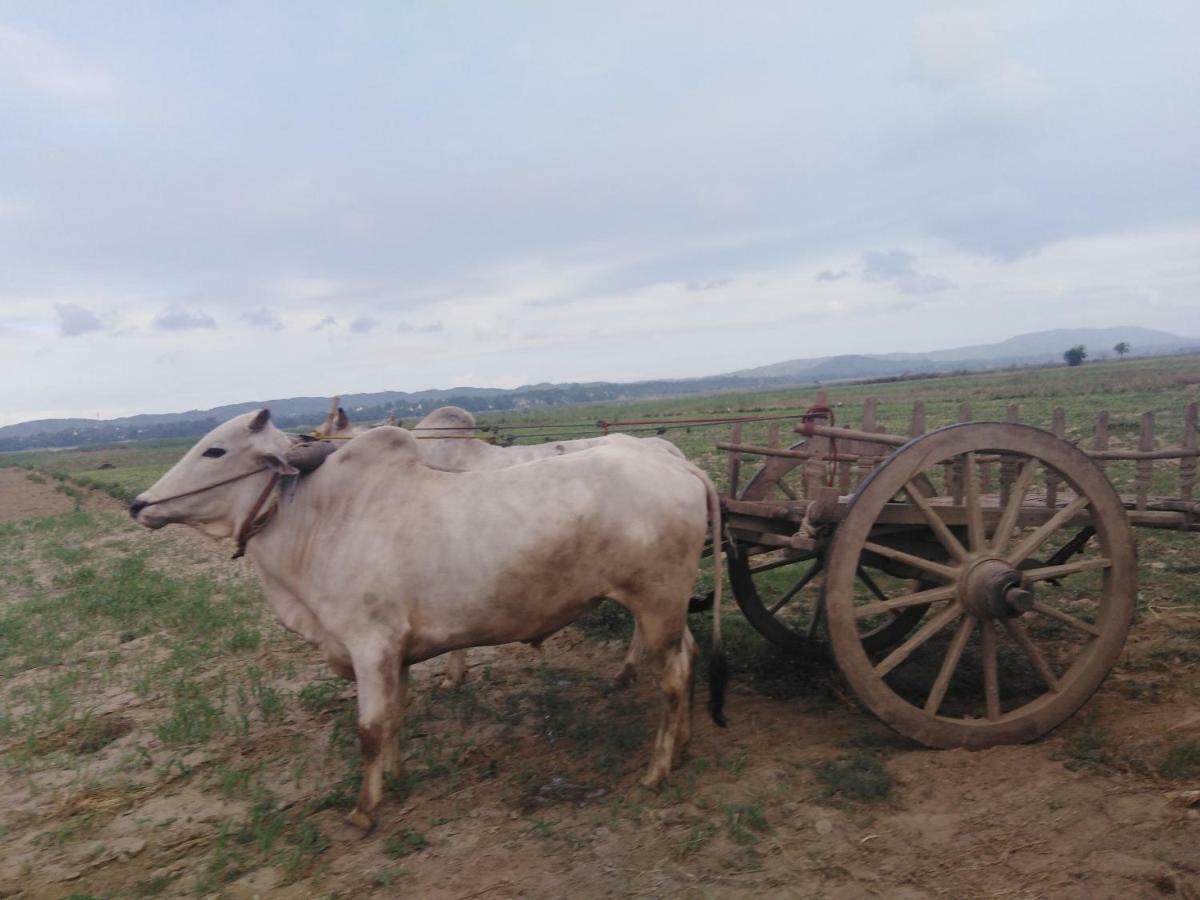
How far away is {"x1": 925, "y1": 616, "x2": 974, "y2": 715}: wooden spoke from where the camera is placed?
3.83 metres

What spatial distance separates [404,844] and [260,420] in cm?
234

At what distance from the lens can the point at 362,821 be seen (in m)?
3.83

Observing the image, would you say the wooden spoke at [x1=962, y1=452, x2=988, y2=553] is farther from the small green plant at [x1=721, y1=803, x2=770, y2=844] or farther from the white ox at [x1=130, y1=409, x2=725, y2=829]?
the small green plant at [x1=721, y1=803, x2=770, y2=844]

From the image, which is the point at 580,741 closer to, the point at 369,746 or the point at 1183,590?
the point at 369,746

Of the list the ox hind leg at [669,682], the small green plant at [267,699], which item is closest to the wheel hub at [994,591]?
the ox hind leg at [669,682]

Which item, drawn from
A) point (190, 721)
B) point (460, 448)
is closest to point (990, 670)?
point (460, 448)

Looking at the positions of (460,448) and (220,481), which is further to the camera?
(460,448)

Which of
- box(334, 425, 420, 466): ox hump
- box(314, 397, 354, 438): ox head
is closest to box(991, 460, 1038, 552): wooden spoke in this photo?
box(334, 425, 420, 466): ox hump

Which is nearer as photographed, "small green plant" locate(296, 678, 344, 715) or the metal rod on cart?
the metal rod on cart

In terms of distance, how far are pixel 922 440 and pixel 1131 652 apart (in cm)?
251

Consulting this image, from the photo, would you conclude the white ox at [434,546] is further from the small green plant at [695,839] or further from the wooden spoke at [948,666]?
the wooden spoke at [948,666]

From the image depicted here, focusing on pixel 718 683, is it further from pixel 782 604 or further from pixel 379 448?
pixel 379 448

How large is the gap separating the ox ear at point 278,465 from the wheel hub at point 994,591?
3539 mm

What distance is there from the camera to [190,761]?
4.66m
